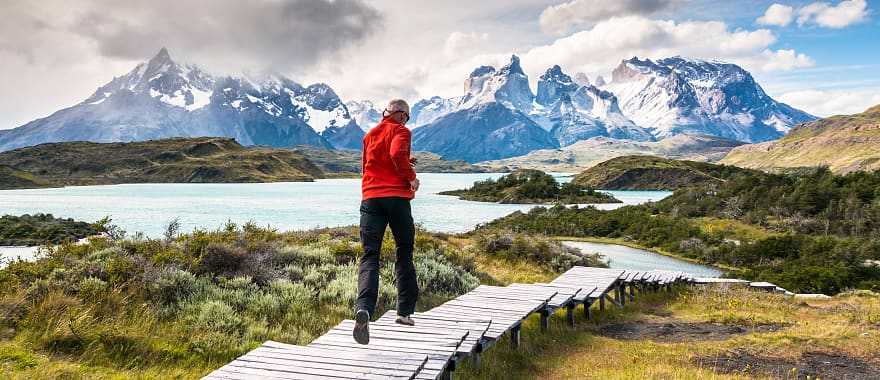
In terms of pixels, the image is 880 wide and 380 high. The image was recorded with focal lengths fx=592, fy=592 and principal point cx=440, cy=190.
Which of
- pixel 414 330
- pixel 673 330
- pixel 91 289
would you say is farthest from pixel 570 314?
pixel 91 289

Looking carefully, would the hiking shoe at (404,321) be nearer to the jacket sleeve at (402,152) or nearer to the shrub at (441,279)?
the jacket sleeve at (402,152)

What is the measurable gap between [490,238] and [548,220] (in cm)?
4927

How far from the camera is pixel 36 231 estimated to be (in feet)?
181

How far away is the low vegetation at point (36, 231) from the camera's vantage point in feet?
171

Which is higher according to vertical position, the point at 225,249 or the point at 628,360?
the point at 225,249

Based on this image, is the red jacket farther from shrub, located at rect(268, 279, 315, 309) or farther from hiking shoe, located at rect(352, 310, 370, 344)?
shrub, located at rect(268, 279, 315, 309)

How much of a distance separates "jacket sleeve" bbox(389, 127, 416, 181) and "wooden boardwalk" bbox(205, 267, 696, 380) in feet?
7.56

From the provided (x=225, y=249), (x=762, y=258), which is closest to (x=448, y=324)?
(x=225, y=249)

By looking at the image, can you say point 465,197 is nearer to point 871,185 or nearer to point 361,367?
point 871,185

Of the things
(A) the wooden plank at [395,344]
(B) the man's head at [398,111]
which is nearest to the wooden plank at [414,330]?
(A) the wooden plank at [395,344]

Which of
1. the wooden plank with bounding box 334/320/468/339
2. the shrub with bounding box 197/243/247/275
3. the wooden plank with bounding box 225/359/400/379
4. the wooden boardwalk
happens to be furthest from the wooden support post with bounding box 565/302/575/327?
the wooden plank with bounding box 225/359/400/379

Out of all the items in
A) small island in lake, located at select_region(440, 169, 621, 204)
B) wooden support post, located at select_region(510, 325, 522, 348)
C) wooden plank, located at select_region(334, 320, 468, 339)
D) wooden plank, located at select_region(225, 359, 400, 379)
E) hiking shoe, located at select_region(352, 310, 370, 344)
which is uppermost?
hiking shoe, located at select_region(352, 310, 370, 344)

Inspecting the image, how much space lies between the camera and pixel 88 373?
783 centimetres

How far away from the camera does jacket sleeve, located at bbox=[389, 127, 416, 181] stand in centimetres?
785
